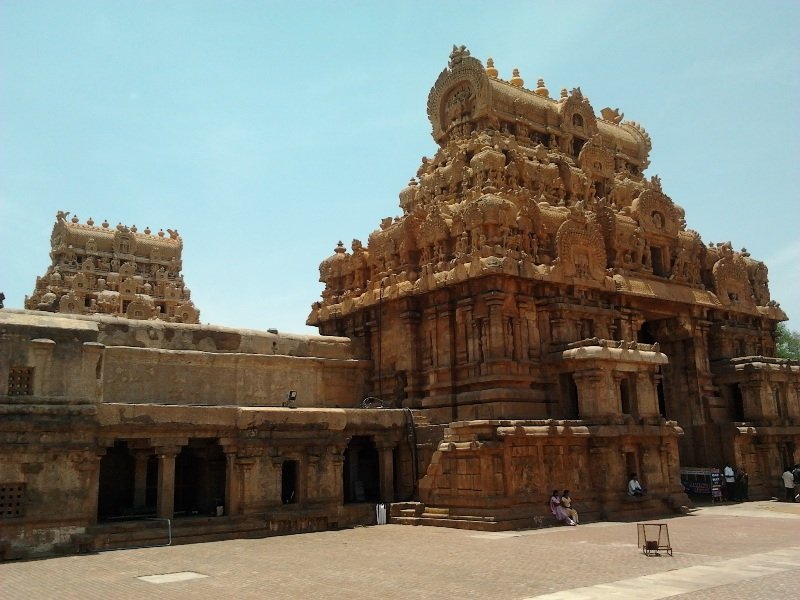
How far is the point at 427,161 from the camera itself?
113 ft

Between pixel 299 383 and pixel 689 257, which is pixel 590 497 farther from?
pixel 689 257

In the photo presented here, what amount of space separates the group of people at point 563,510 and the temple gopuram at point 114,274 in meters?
32.6

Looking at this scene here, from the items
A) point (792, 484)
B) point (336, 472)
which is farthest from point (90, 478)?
point (792, 484)

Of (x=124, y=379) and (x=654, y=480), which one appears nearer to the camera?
(x=124, y=379)

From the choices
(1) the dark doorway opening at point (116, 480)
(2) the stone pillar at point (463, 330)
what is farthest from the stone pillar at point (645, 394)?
(1) the dark doorway opening at point (116, 480)

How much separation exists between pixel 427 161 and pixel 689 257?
13247 mm

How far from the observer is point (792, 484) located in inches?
1196

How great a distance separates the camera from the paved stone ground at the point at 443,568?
1199cm

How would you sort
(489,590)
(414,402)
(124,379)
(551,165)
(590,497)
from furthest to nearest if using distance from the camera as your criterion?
(551,165)
(414,402)
(590,497)
(124,379)
(489,590)

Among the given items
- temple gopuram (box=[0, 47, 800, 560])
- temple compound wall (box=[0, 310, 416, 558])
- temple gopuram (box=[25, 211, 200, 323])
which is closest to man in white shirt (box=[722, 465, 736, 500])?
temple gopuram (box=[0, 47, 800, 560])

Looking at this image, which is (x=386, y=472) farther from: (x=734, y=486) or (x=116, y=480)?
(x=734, y=486)

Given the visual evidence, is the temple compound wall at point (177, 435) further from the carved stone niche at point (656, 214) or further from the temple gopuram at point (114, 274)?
the temple gopuram at point (114, 274)

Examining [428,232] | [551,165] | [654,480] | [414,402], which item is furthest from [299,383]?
[551,165]

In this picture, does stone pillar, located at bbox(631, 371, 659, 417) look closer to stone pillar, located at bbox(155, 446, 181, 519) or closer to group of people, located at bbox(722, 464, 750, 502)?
group of people, located at bbox(722, 464, 750, 502)
